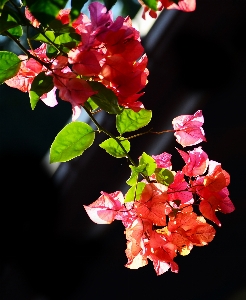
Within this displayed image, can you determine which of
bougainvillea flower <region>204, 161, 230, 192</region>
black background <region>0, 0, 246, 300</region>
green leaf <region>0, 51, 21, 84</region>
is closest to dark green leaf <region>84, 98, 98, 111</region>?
green leaf <region>0, 51, 21, 84</region>

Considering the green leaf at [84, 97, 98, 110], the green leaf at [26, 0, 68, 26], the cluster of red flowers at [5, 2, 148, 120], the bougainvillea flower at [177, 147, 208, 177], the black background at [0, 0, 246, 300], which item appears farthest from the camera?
the black background at [0, 0, 246, 300]

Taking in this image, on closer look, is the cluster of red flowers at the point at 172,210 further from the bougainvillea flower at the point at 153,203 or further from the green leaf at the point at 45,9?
the green leaf at the point at 45,9

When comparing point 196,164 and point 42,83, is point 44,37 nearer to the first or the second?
point 42,83

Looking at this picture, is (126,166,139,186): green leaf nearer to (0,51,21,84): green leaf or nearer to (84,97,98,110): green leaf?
(84,97,98,110): green leaf

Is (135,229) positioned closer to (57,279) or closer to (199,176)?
(199,176)

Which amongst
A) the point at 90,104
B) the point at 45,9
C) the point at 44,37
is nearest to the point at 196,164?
the point at 90,104

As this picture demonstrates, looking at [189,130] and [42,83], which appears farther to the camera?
[189,130]

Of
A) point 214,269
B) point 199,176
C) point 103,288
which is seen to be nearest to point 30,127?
point 103,288
